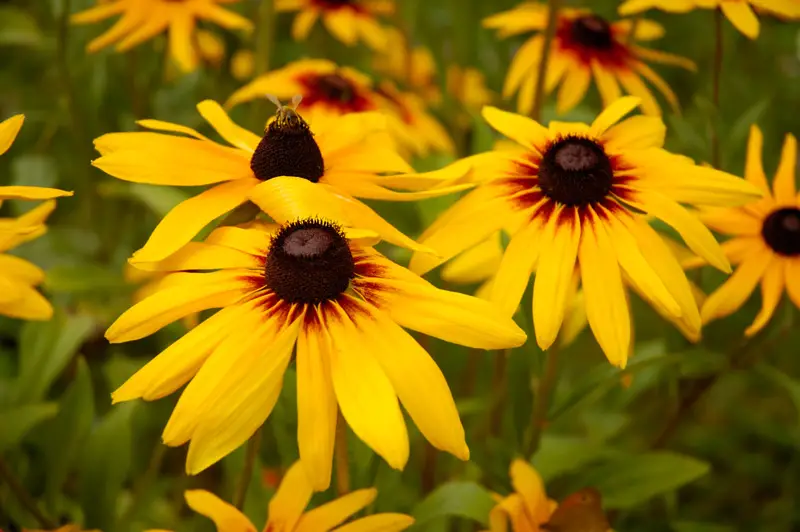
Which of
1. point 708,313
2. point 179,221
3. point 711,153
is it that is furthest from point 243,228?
point 711,153

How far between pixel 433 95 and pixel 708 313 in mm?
962

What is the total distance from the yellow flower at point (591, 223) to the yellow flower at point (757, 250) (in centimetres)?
14

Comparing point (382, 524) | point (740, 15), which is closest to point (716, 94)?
point (740, 15)

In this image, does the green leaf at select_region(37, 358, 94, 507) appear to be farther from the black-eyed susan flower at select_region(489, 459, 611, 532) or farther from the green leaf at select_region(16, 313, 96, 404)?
the black-eyed susan flower at select_region(489, 459, 611, 532)

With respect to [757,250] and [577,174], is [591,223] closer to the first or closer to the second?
[577,174]

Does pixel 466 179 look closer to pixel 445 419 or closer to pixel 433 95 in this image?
pixel 445 419

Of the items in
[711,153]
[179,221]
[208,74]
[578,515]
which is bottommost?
[578,515]

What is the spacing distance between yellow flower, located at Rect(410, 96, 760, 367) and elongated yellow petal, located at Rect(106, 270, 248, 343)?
0.42 feet

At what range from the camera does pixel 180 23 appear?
1064mm

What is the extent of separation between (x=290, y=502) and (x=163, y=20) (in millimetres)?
663

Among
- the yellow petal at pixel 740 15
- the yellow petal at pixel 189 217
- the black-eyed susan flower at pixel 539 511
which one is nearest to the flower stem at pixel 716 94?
the yellow petal at pixel 740 15

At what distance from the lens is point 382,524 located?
0.57m

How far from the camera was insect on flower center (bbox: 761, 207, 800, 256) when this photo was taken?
0.75 meters

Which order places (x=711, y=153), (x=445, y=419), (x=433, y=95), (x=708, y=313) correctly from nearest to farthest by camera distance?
(x=445, y=419)
(x=708, y=313)
(x=711, y=153)
(x=433, y=95)
